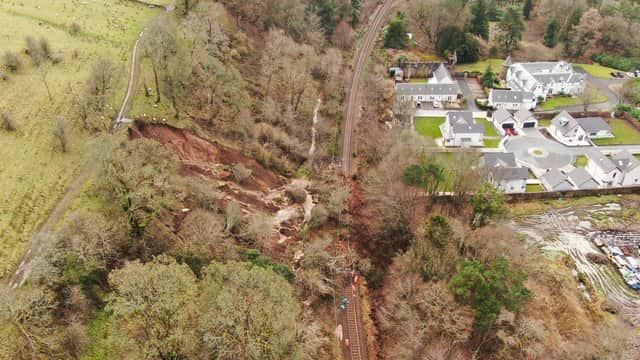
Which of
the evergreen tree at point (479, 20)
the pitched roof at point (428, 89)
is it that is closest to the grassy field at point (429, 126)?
the pitched roof at point (428, 89)

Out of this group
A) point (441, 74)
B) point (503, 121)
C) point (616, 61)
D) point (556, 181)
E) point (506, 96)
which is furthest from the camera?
point (616, 61)

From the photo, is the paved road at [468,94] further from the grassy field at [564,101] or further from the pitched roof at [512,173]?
the pitched roof at [512,173]

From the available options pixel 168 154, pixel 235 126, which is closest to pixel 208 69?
pixel 235 126

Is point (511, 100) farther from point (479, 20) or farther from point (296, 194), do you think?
point (296, 194)

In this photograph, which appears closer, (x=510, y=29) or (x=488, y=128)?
(x=488, y=128)

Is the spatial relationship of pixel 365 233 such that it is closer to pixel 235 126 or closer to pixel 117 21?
pixel 235 126

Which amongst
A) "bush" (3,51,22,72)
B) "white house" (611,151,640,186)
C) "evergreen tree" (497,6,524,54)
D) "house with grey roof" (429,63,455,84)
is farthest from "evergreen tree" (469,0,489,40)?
"bush" (3,51,22,72)

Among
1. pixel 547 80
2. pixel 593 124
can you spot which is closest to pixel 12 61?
pixel 593 124
